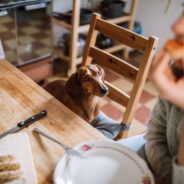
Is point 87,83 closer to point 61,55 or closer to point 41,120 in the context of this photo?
point 41,120

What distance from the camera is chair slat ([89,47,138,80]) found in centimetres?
121

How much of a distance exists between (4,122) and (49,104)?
178 millimetres

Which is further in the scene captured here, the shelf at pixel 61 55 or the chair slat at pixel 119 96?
the shelf at pixel 61 55

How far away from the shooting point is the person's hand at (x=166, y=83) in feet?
1.35

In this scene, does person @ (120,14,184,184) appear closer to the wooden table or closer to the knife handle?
the wooden table

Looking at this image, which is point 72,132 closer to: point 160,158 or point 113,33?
point 160,158

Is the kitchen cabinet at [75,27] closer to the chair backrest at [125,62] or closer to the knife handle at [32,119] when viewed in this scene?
the chair backrest at [125,62]

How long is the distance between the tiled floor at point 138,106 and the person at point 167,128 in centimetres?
101

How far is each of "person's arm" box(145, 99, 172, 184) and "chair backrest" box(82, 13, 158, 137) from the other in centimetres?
33

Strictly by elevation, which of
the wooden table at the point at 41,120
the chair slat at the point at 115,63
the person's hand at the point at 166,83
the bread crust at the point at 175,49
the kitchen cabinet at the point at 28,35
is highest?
the bread crust at the point at 175,49

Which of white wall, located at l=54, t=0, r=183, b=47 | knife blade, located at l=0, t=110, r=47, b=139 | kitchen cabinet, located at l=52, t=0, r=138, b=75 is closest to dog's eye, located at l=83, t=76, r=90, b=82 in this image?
knife blade, located at l=0, t=110, r=47, b=139

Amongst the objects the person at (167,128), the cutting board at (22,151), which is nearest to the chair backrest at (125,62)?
the person at (167,128)

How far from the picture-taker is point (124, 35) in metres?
1.21

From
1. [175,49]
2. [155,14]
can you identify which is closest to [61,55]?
[155,14]
